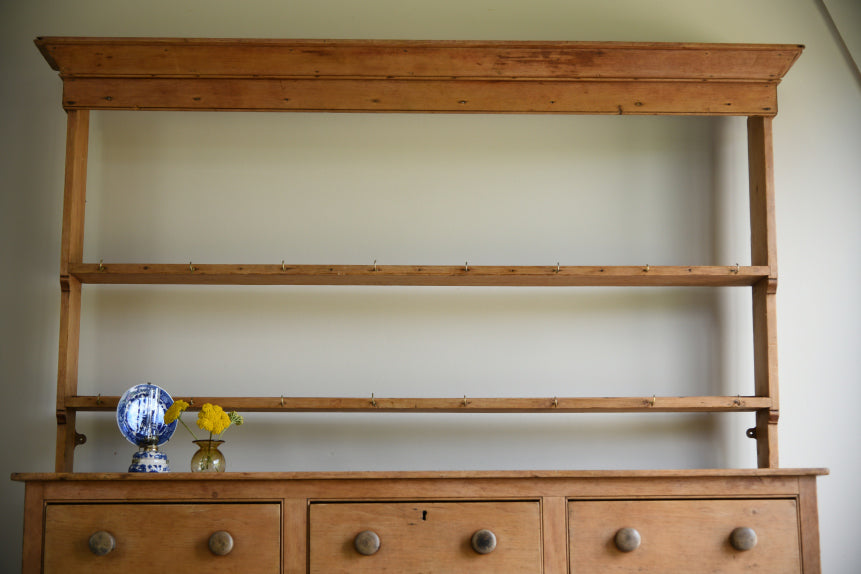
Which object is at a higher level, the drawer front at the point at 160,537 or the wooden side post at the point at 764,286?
the wooden side post at the point at 764,286

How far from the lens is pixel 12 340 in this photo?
3.07m

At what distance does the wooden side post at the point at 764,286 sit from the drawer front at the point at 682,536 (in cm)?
44

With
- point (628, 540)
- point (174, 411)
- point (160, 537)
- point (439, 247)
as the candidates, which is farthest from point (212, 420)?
point (628, 540)

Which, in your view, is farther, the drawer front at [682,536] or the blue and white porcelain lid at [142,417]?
the blue and white porcelain lid at [142,417]

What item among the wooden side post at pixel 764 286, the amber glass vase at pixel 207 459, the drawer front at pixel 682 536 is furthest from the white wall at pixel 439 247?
the drawer front at pixel 682 536

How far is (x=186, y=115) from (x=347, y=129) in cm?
58

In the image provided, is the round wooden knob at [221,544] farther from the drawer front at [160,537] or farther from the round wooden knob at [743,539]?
the round wooden knob at [743,539]

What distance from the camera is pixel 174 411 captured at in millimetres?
2629

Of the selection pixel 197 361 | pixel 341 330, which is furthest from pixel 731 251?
pixel 197 361

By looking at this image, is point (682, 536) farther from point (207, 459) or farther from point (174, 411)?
point (174, 411)

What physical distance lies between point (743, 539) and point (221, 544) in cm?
140

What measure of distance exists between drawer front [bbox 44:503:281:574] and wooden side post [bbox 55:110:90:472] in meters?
0.45

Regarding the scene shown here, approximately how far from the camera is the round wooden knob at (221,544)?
2.34 metres

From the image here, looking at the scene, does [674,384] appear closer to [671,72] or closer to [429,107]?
[671,72]
